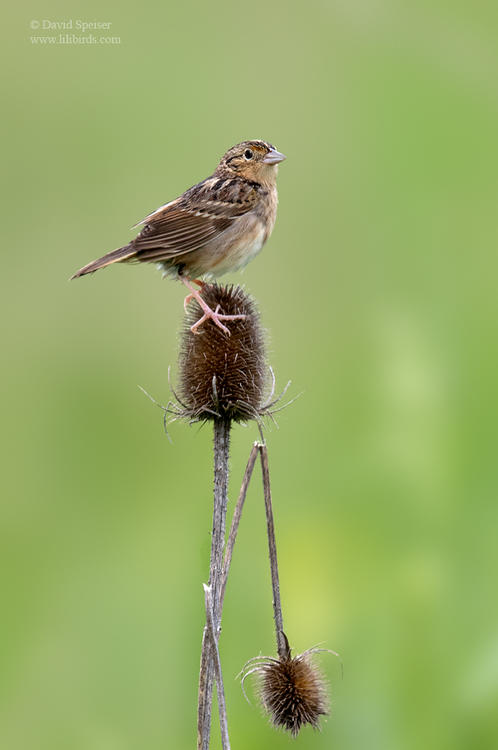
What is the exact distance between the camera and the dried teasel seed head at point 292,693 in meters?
2.69

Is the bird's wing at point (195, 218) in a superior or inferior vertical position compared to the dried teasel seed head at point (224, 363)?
superior

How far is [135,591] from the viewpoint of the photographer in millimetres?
3697

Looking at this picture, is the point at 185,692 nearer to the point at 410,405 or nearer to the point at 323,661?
the point at 323,661

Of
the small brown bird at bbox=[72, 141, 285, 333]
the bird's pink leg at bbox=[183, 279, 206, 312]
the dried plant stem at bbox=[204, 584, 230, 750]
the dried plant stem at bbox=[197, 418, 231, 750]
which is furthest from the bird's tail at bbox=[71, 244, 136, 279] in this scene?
the dried plant stem at bbox=[204, 584, 230, 750]

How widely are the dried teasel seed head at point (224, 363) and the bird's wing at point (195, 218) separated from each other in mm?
243

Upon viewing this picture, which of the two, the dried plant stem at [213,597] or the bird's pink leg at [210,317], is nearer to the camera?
the dried plant stem at [213,597]

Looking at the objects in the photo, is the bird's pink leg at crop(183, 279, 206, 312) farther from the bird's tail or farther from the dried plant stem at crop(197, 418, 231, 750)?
the dried plant stem at crop(197, 418, 231, 750)

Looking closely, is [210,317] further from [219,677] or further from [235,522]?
[219,677]

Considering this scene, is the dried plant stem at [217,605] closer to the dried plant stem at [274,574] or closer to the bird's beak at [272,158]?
the dried plant stem at [274,574]

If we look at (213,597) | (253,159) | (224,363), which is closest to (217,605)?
(213,597)

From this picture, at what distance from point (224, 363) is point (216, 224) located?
2.27ft

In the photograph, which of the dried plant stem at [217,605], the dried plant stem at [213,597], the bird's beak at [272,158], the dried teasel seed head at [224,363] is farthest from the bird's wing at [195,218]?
the dried plant stem at [213,597]

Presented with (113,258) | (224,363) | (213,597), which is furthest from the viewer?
(113,258)

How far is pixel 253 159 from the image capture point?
371 cm
